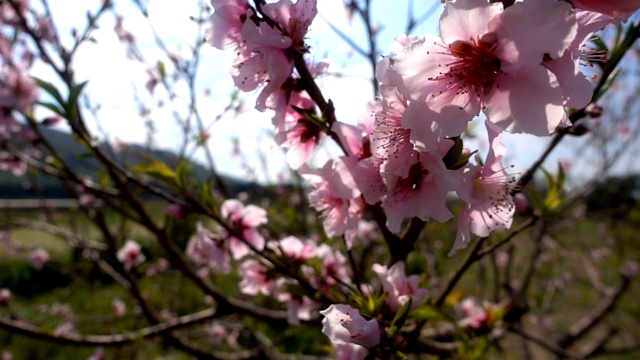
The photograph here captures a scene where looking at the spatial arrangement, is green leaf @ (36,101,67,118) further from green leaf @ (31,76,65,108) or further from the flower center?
the flower center

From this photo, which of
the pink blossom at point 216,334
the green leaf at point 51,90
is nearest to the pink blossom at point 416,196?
the green leaf at point 51,90

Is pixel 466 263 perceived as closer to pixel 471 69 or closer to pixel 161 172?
pixel 471 69

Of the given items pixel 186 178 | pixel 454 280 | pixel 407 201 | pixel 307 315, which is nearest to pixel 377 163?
pixel 407 201

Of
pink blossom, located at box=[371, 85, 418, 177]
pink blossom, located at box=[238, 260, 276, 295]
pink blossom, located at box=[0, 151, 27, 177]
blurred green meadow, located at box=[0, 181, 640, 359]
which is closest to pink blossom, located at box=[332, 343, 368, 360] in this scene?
pink blossom, located at box=[371, 85, 418, 177]

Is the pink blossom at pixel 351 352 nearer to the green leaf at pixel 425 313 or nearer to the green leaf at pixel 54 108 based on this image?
the green leaf at pixel 425 313

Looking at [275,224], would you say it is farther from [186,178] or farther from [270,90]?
[270,90]

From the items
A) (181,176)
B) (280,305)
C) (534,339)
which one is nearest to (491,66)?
(181,176)
